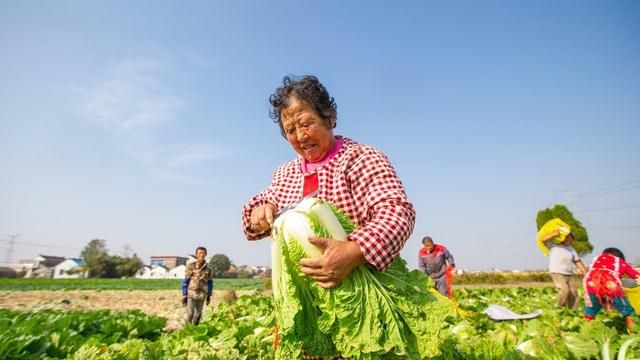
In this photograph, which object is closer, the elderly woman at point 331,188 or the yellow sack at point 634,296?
the elderly woman at point 331,188

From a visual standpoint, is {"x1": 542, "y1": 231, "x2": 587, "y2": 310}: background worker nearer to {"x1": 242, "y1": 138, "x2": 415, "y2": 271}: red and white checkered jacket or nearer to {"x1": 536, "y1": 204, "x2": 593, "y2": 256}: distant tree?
{"x1": 242, "y1": 138, "x2": 415, "y2": 271}: red and white checkered jacket

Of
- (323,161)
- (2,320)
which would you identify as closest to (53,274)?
(2,320)

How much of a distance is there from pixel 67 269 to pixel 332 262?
415ft

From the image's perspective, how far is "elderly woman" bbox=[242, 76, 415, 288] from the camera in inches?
63.3

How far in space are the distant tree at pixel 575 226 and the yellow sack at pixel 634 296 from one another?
162ft

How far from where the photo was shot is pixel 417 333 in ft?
5.33

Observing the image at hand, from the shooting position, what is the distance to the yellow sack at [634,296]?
609 cm

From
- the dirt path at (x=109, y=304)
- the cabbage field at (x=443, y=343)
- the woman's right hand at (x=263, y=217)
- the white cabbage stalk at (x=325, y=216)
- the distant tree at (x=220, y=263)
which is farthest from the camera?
the distant tree at (x=220, y=263)

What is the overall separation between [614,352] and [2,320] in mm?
11635

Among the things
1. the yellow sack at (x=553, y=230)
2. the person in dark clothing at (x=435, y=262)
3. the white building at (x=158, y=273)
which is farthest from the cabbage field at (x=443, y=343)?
the white building at (x=158, y=273)

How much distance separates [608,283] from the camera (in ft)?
21.1

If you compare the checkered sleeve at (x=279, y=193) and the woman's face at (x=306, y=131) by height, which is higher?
the woman's face at (x=306, y=131)

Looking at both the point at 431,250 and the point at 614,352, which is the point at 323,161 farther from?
the point at 431,250

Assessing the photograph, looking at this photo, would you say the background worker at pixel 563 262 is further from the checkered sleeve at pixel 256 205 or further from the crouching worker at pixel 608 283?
the checkered sleeve at pixel 256 205
